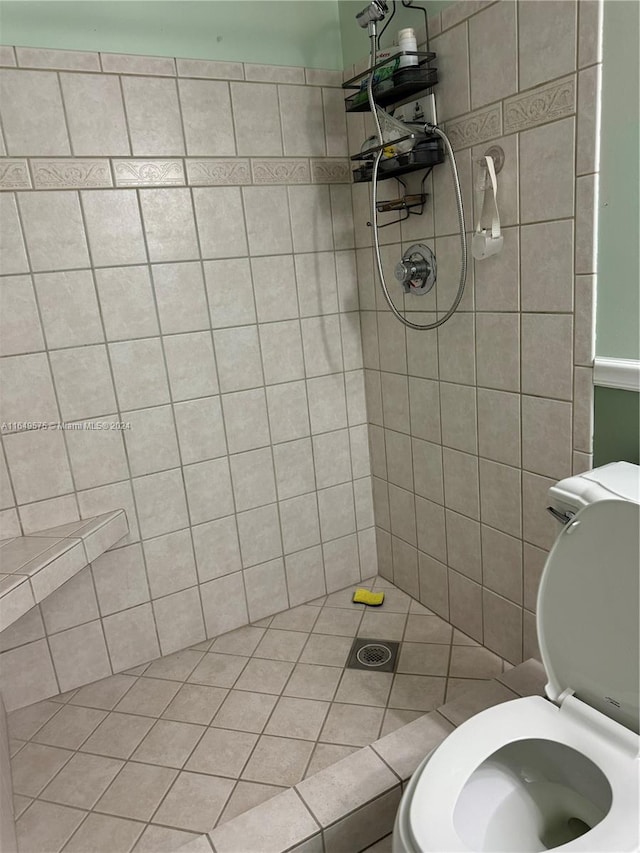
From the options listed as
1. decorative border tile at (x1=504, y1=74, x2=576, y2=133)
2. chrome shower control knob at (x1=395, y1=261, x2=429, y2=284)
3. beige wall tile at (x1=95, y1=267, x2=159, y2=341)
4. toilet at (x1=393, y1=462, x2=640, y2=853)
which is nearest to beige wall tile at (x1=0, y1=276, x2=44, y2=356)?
beige wall tile at (x1=95, y1=267, x2=159, y2=341)

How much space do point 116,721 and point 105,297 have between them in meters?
1.27

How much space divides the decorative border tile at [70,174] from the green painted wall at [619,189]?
4.26ft

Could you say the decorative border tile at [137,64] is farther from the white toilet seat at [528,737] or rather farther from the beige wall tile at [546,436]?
the white toilet seat at [528,737]

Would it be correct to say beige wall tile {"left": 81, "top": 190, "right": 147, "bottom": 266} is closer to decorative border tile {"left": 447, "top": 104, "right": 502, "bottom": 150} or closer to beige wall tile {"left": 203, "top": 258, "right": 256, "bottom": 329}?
beige wall tile {"left": 203, "top": 258, "right": 256, "bottom": 329}

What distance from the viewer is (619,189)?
120 centimetres

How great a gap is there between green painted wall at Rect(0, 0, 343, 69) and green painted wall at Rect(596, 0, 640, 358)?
1037 mm

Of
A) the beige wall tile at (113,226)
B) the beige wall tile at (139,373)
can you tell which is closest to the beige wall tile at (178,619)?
the beige wall tile at (139,373)

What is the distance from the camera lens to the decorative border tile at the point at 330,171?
6.45 ft

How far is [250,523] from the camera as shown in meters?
2.09

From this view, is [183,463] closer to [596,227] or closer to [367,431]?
[367,431]

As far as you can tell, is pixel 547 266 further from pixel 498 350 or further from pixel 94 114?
pixel 94 114

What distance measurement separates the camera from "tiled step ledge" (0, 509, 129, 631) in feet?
4.77

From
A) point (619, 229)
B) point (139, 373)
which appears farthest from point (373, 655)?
point (619, 229)

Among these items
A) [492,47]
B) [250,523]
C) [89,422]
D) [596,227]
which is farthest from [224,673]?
[492,47]
